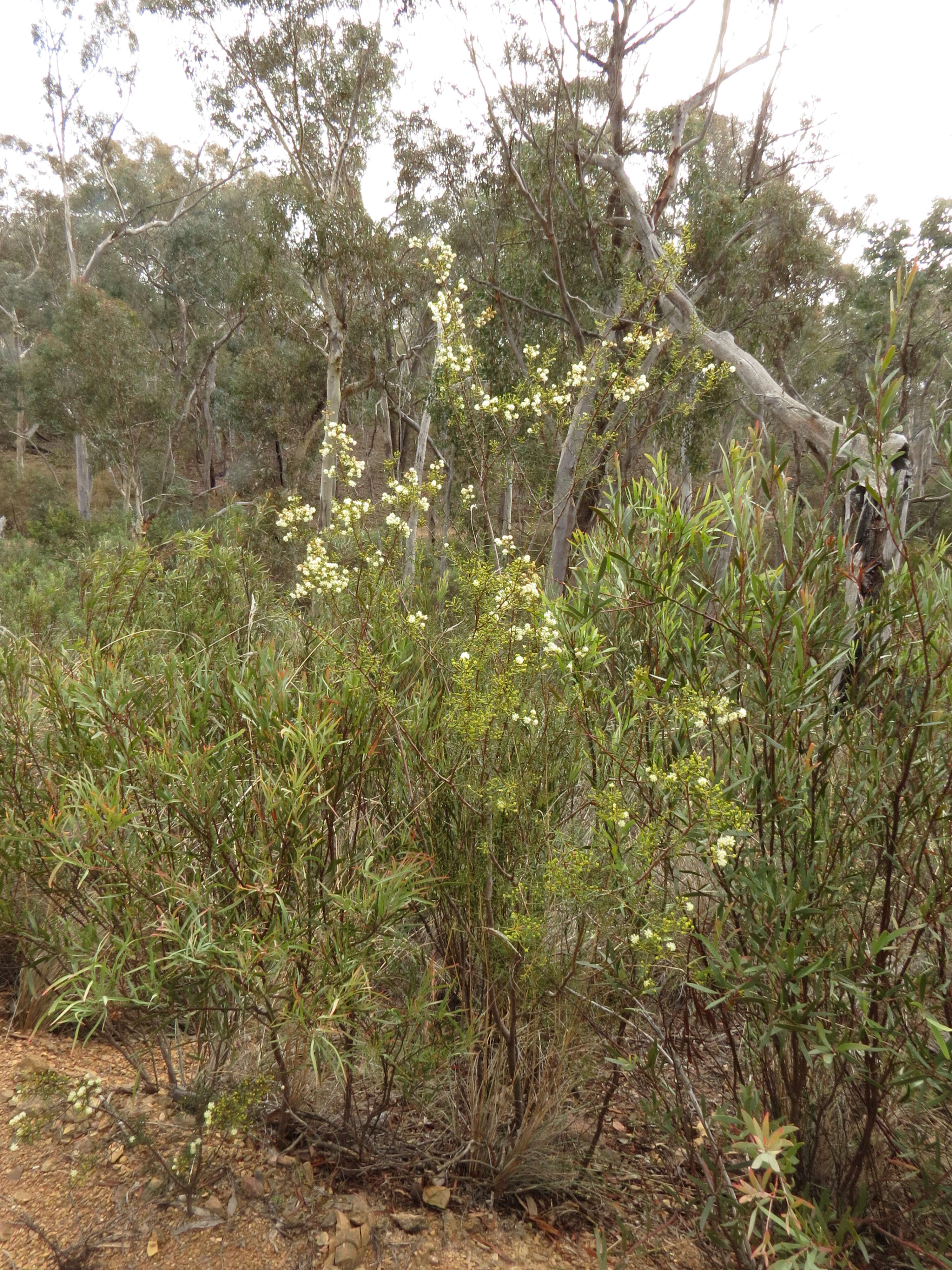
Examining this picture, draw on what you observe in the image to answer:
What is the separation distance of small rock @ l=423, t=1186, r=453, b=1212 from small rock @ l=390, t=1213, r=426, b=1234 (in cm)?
5

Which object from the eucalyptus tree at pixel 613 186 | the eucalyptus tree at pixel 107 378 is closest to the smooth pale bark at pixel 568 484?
the eucalyptus tree at pixel 613 186

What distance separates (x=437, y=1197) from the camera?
1923 mm

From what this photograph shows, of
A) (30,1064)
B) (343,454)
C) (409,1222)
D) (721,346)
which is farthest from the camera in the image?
(721,346)

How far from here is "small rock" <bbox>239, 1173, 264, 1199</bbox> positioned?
1795 mm

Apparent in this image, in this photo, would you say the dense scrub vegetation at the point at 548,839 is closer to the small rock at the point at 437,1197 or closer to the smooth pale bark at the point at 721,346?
the small rock at the point at 437,1197

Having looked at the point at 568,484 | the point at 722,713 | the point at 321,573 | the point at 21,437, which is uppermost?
the point at 21,437

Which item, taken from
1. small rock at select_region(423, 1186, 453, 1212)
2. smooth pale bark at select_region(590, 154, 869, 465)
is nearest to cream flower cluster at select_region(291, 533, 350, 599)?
small rock at select_region(423, 1186, 453, 1212)

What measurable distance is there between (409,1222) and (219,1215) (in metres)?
0.43

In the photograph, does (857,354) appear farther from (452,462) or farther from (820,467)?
(820,467)

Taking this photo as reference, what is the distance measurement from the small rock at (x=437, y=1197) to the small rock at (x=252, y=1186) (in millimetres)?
394

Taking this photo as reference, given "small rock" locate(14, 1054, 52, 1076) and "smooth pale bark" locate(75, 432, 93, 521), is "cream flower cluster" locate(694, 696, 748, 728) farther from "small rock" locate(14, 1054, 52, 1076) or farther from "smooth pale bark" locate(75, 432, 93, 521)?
"smooth pale bark" locate(75, 432, 93, 521)

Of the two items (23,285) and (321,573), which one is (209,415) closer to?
(23,285)

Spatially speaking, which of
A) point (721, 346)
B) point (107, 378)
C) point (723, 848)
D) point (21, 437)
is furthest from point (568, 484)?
point (21, 437)

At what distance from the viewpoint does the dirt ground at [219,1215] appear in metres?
1.62
